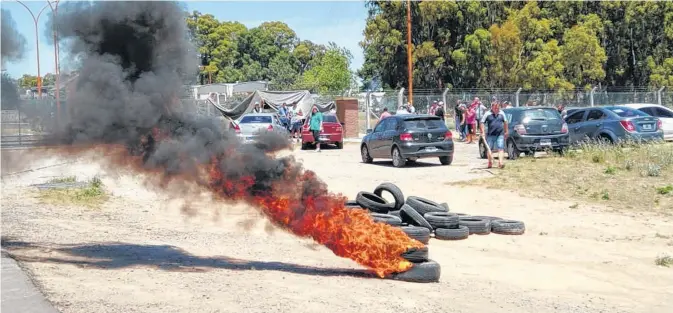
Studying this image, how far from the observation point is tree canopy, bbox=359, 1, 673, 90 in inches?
2085

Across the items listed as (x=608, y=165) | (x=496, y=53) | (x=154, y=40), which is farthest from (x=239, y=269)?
(x=496, y=53)

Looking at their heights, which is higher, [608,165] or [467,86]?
[467,86]

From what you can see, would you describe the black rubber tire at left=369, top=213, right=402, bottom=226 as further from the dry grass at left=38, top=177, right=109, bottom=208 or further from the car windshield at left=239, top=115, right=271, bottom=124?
the car windshield at left=239, top=115, right=271, bottom=124

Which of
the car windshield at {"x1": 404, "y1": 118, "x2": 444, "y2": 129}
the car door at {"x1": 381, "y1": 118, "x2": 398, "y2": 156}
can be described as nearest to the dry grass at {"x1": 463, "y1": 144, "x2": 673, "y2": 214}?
the car windshield at {"x1": 404, "y1": 118, "x2": 444, "y2": 129}

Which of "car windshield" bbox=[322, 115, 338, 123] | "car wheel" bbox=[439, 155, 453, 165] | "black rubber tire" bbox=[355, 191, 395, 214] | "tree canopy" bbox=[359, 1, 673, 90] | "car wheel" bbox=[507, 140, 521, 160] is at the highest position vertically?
"tree canopy" bbox=[359, 1, 673, 90]

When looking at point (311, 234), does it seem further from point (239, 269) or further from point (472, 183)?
point (472, 183)

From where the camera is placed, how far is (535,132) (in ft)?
72.7

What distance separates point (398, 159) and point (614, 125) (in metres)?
7.29

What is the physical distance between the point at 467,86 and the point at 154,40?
48.8 m

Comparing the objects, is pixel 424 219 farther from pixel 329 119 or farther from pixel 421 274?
pixel 329 119

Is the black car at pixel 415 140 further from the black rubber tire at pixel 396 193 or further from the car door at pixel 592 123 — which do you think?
the black rubber tire at pixel 396 193

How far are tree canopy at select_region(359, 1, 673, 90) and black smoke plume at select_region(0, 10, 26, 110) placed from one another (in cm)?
4433

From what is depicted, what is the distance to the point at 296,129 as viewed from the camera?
35.4m

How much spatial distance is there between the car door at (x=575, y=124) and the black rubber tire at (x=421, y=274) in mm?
17058
